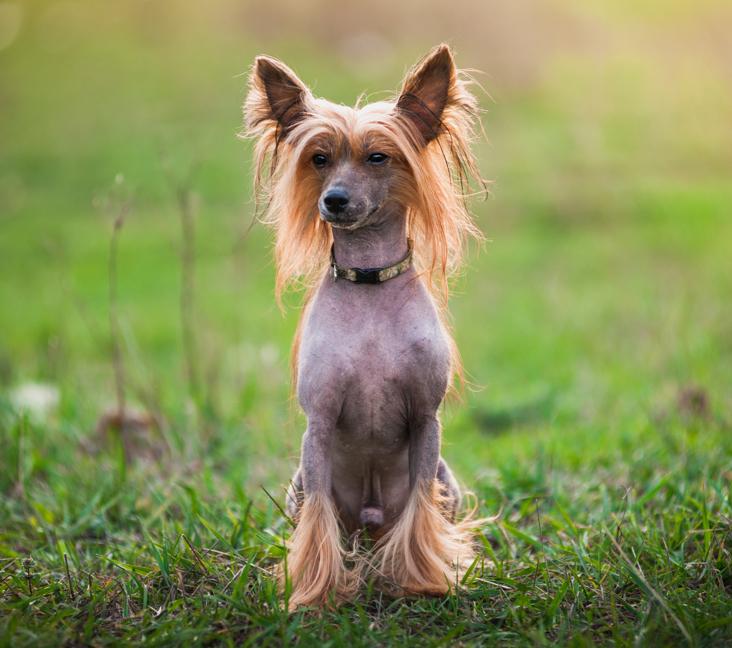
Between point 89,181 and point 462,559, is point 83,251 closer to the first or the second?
point 89,181

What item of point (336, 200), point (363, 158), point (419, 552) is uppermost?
point (363, 158)

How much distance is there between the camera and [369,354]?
2.97m

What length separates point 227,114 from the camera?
14.8m

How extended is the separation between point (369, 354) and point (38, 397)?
12.8ft

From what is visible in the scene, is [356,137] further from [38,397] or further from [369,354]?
[38,397]

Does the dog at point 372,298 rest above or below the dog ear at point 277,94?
below

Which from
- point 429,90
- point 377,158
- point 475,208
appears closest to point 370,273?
point 377,158

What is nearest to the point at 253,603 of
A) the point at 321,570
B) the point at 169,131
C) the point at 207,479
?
the point at 321,570

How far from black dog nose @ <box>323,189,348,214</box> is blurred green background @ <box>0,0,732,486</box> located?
912 millimetres

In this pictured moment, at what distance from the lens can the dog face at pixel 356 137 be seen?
9.46 feet

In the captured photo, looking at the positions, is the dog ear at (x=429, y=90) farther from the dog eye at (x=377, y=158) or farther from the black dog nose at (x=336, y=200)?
the black dog nose at (x=336, y=200)

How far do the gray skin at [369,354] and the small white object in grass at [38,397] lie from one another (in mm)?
3201

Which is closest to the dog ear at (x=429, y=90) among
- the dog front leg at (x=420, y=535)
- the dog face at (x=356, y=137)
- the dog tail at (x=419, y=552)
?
the dog face at (x=356, y=137)

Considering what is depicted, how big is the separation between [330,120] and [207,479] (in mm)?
2200
